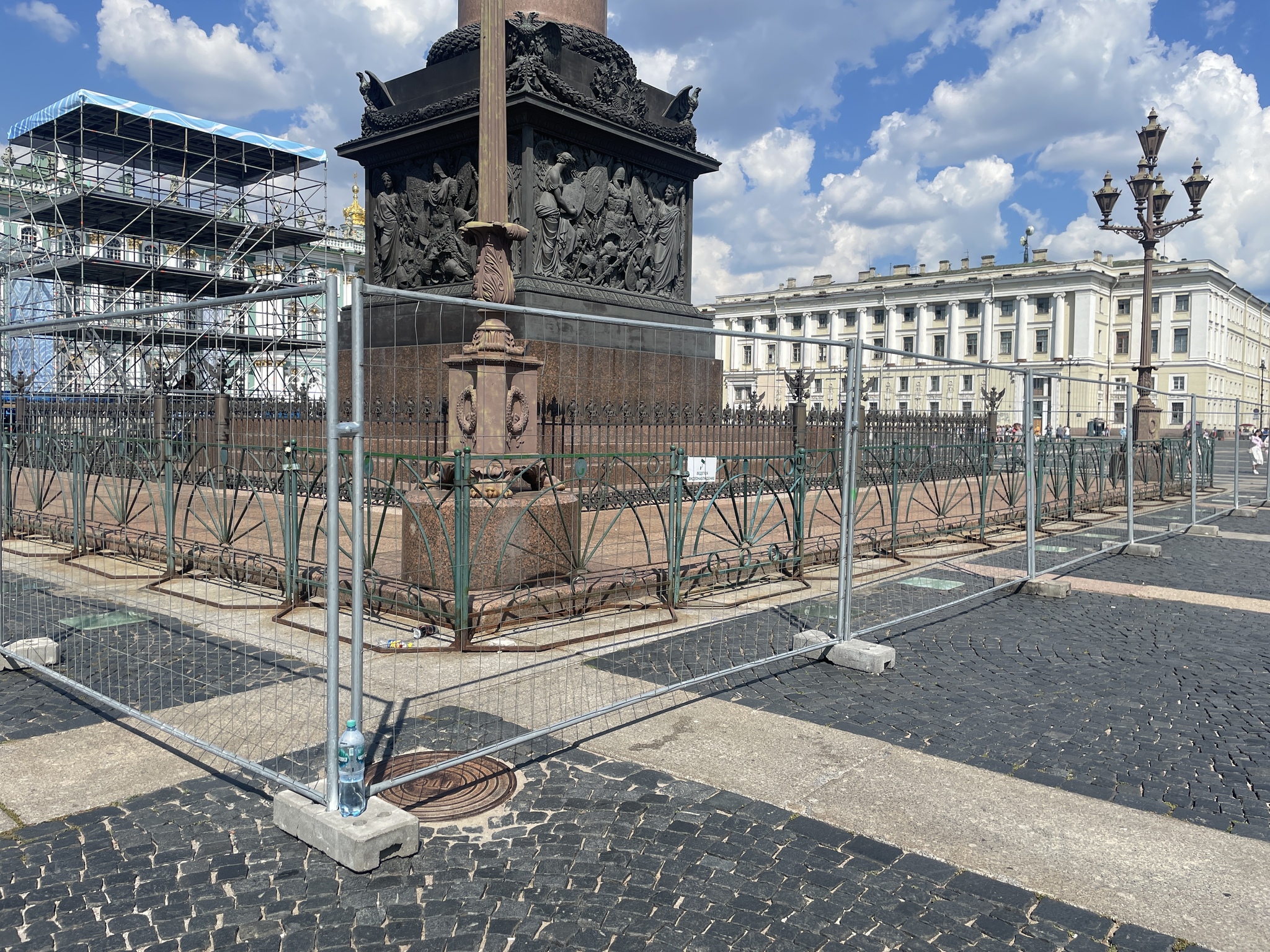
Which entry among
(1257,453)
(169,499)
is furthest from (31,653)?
(1257,453)

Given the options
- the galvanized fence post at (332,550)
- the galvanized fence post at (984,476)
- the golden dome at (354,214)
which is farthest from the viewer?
the golden dome at (354,214)

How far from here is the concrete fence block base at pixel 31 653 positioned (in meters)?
6.48

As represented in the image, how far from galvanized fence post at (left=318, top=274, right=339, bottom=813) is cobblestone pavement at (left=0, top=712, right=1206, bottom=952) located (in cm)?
36

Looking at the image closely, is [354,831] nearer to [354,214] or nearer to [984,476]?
[984,476]

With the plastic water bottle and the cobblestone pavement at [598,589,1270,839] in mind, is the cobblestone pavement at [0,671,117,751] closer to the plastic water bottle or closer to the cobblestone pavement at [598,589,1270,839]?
the plastic water bottle

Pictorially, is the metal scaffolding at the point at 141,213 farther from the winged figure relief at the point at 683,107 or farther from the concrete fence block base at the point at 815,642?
the concrete fence block base at the point at 815,642

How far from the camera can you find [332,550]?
12.5ft

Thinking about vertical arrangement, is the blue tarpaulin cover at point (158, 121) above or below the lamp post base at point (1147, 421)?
above

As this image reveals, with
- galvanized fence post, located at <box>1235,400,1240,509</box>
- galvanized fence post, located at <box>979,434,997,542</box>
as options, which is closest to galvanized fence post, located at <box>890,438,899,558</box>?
galvanized fence post, located at <box>979,434,997,542</box>

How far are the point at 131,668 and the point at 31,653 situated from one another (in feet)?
2.30

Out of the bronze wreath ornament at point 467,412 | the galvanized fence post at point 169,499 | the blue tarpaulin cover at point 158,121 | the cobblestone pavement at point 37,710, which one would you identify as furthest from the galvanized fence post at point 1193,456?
the blue tarpaulin cover at point 158,121

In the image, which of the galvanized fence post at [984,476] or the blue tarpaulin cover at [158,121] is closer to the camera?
the galvanized fence post at [984,476]

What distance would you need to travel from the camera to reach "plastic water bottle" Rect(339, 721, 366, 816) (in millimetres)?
3770

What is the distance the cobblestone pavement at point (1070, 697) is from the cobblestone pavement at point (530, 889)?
56.6 inches
